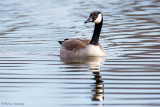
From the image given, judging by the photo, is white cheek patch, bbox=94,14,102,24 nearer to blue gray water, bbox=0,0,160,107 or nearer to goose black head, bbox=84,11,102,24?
goose black head, bbox=84,11,102,24

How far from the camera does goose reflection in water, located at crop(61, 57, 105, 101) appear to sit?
1130cm

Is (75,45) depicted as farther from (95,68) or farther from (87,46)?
(95,68)

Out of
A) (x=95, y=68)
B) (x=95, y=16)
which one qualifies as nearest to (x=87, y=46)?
(x=95, y=16)

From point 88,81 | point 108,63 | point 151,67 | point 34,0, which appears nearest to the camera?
point 88,81

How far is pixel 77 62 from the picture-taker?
16172 millimetres

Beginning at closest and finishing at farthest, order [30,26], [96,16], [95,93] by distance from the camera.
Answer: [95,93] → [96,16] → [30,26]

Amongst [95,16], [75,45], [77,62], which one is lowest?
[77,62]

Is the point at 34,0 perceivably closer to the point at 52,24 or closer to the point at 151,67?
the point at 52,24

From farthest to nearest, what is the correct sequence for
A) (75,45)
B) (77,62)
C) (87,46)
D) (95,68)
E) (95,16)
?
(75,45) → (95,16) → (87,46) → (77,62) → (95,68)

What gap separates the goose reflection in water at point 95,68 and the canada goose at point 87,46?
0.26 m

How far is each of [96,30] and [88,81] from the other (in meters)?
5.13

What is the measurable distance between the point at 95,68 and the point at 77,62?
1476mm

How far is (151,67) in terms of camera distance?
1449 centimetres

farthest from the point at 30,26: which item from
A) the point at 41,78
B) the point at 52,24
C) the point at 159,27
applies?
the point at 41,78
